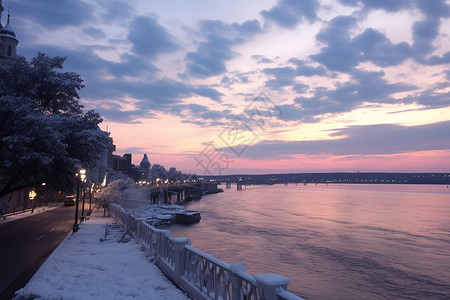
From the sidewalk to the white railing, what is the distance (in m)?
0.38

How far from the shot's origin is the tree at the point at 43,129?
20.0 meters

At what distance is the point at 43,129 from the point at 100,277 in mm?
12820

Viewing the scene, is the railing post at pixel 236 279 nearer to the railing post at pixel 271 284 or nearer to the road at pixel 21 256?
the railing post at pixel 271 284

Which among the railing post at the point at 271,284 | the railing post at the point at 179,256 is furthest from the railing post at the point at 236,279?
the railing post at the point at 179,256

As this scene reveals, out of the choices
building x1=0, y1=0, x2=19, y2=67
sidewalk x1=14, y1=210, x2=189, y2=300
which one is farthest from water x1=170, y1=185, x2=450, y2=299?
building x1=0, y1=0, x2=19, y2=67

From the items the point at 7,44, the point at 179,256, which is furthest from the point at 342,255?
the point at 7,44

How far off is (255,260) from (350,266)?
9.70 m

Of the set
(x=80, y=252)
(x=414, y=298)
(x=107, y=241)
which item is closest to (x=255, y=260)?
(x=414, y=298)

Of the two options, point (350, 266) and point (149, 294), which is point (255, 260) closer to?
point (350, 266)

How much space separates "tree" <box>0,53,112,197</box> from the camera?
20.0m

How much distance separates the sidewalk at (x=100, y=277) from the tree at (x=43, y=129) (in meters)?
7.99

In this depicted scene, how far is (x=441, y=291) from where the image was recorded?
26672 mm

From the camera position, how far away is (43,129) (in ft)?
64.6

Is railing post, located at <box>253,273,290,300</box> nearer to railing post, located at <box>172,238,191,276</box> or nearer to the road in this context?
railing post, located at <box>172,238,191,276</box>
